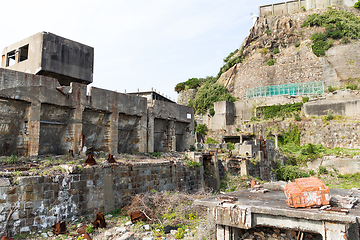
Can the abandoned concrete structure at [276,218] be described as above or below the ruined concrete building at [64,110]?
below

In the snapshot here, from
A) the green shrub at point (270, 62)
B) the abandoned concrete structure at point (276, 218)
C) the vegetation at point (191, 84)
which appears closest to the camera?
the abandoned concrete structure at point (276, 218)

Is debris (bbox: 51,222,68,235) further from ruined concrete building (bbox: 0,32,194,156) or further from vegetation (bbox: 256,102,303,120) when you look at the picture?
vegetation (bbox: 256,102,303,120)

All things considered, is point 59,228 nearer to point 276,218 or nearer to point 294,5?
point 276,218

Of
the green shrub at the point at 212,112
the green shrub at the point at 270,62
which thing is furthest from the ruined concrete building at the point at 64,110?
the green shrub at the point at 270,62

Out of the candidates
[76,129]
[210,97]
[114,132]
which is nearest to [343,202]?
[76,129]

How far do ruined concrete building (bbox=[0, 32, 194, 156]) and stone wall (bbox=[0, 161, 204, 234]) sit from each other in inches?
88.5

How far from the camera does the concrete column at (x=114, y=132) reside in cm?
1220

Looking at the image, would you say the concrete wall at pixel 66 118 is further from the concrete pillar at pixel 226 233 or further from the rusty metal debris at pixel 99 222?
the concrete pillar at pixel 226 233

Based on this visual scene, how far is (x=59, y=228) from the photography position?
700 cm

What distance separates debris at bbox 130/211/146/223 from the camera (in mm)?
8258

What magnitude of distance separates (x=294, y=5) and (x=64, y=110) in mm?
42203

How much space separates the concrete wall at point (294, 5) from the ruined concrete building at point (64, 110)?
114 ft

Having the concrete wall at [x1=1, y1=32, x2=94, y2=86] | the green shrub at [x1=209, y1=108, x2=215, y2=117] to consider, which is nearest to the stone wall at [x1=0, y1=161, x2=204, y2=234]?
the concrete wall at [x1=1, y1=32, x2=94, y2=86]

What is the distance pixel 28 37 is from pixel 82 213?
8.49 metres
